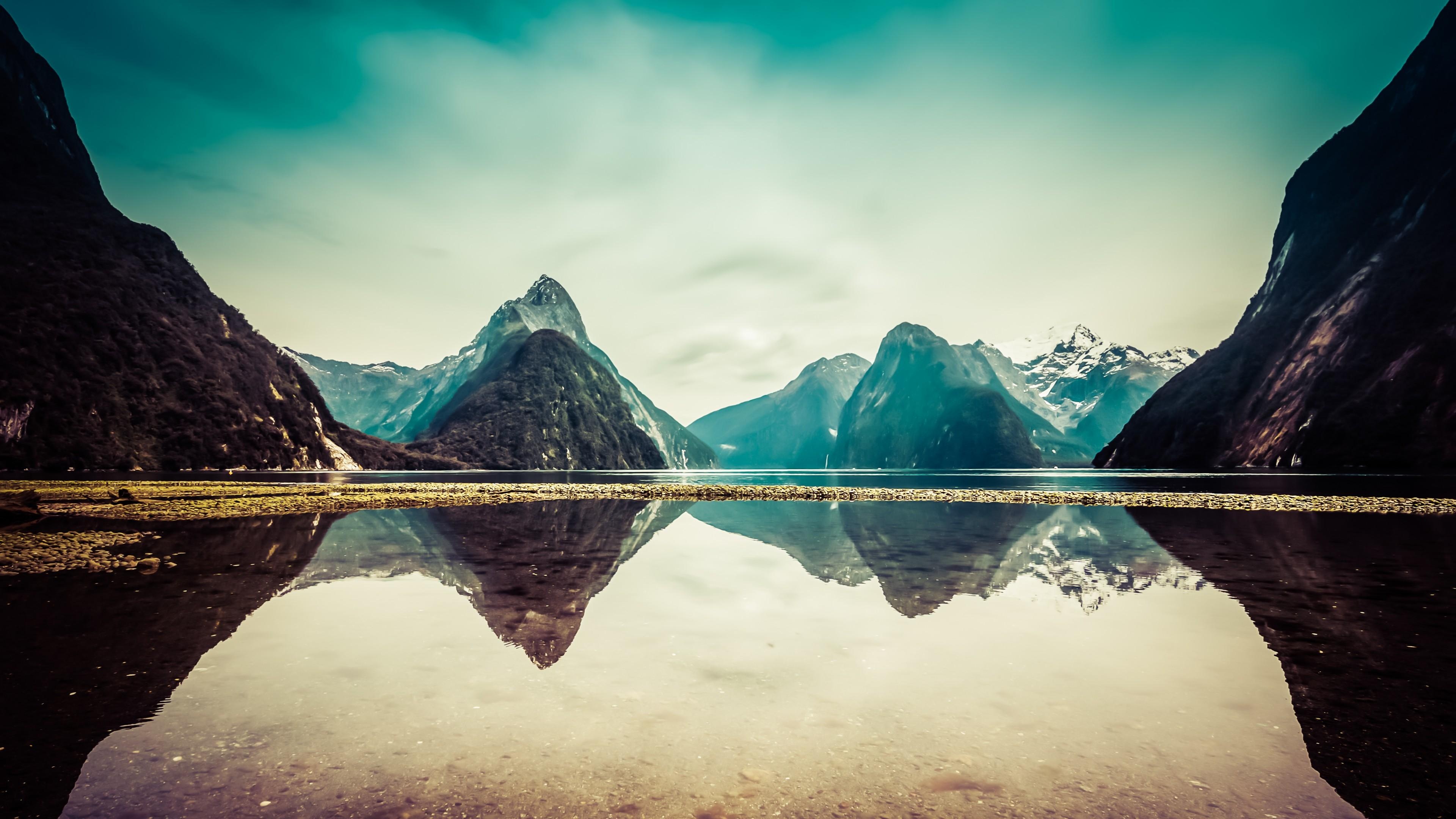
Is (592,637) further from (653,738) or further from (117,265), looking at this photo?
(117,265)

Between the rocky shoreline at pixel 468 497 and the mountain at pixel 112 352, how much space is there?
69786mm

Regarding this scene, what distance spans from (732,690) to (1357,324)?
607ft

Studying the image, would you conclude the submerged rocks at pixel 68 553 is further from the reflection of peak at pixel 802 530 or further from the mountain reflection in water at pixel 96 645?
the reflection of peak at pixel 802 530

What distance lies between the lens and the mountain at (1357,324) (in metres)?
118

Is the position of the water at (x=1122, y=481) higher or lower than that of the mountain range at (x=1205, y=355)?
lower

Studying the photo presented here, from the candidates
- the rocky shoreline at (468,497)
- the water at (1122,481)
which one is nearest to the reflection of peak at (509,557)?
the rocky shoreline at (468,497)

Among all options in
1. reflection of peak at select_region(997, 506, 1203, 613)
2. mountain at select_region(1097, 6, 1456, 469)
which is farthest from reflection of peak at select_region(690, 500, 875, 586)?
mountain at select_region(1097, 6, 1456, 469)

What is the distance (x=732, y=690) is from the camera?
1030 cm

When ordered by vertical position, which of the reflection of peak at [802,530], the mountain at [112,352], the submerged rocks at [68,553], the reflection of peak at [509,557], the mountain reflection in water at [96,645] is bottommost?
the submerged rocks at [68,553]

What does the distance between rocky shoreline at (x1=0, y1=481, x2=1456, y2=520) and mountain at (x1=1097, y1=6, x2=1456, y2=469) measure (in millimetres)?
95614

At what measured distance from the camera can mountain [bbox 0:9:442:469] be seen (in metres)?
124

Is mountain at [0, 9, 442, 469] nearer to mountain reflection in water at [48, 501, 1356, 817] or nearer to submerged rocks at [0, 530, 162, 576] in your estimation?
submerged rocks at [0, 530, 162, 576]

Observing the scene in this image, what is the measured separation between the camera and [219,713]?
29.4 feet

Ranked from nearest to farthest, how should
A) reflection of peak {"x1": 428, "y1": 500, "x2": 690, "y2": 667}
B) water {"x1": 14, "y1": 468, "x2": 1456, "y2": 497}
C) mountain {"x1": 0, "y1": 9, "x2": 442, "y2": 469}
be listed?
reflection of peak {"x1": 428, "y1": 500, "x2": 690, "y2": 667} → water {"x1": 14, "y1": 468, "x2": 1456, "y2": 497} → mountain {"x1": 0, "y1": 9, "x2": 442, "y2": 469}
